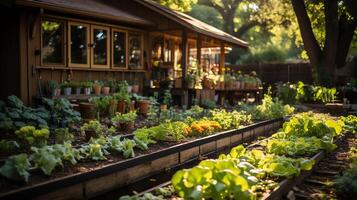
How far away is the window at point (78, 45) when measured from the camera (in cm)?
1108

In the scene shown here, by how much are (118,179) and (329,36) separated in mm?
15318

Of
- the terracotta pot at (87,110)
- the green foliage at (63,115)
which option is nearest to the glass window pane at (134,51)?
the terracotta pot at (87,110)

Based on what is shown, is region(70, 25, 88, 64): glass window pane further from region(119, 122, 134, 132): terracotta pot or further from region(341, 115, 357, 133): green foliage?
region(341, 115, 357, 133): green foliage

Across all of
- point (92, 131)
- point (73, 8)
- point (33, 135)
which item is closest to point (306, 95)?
point (73, 8)

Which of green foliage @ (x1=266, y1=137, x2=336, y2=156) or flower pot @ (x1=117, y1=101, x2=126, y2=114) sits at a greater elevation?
flower pot @ (x1=117, y1=101, x2=126, y2=114)

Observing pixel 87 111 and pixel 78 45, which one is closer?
pixel 87 111

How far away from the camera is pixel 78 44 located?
1132 centimetres

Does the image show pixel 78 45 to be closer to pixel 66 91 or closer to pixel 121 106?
pixel 66 91

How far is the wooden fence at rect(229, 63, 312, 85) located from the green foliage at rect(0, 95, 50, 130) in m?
18.9

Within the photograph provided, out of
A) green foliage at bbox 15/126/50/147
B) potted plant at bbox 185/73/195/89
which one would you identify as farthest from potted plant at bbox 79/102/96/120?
potted plant at bbox 185/73/195/89

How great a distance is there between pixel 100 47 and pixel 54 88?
2.62 meters

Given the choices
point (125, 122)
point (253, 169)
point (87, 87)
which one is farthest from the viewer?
point (87, 87)

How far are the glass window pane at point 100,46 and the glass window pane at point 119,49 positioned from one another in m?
0.44

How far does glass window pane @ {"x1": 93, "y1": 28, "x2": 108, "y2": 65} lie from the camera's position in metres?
11.9
